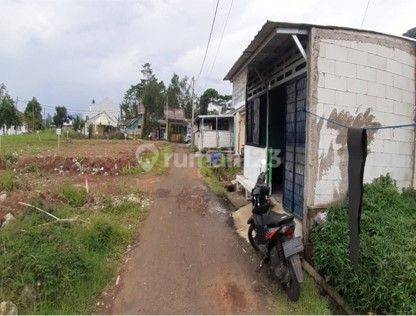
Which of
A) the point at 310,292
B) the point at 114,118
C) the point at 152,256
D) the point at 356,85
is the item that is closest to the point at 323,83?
the point at 356,85

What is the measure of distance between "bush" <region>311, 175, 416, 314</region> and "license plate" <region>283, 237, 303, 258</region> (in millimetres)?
348

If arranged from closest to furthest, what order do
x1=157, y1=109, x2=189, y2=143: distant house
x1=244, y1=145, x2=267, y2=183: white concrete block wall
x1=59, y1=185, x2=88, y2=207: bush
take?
x1=244, y1=145, x2=267, y2=183: white concrete block wall → x1=59, y1=185, x2=88, y2=207: bush → x1=157, y1=109, x2=189, y2=143: distant house

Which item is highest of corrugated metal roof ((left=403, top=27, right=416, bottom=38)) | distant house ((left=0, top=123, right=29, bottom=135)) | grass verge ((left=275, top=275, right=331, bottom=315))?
corrugated metal roof ((left=403, top=27, right=416, bottom=38))

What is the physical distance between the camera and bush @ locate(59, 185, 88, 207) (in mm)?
7929

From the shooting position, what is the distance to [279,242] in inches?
174

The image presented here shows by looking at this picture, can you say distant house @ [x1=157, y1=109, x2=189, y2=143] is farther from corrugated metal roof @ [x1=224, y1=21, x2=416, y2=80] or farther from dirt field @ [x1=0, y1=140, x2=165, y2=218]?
corrugated metal roof @ [x1=224, y1=21, x2=416, y2=80]

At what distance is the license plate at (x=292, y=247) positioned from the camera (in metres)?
4.07

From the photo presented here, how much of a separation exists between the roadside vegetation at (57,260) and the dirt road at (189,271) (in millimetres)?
308

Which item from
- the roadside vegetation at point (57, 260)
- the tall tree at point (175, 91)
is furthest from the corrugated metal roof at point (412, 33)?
the tall tree at point (175, 91)

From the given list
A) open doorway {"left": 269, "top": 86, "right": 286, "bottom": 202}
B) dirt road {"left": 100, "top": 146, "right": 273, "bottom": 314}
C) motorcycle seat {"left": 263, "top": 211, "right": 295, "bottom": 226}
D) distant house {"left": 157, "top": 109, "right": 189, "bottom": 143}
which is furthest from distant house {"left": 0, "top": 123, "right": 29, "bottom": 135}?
motorcycle seat {"left": 263, "top": 211, "right": 295, "bottom": 226}

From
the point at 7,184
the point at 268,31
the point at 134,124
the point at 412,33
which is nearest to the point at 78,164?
the point at 7,184

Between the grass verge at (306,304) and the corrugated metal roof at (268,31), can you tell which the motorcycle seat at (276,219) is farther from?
the corrugated metal roof at (268,31)

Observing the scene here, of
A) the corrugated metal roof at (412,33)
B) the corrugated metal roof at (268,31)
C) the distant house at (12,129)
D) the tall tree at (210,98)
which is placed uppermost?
the tall tree at (210,98)

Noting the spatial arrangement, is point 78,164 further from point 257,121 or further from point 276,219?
point 276,219
